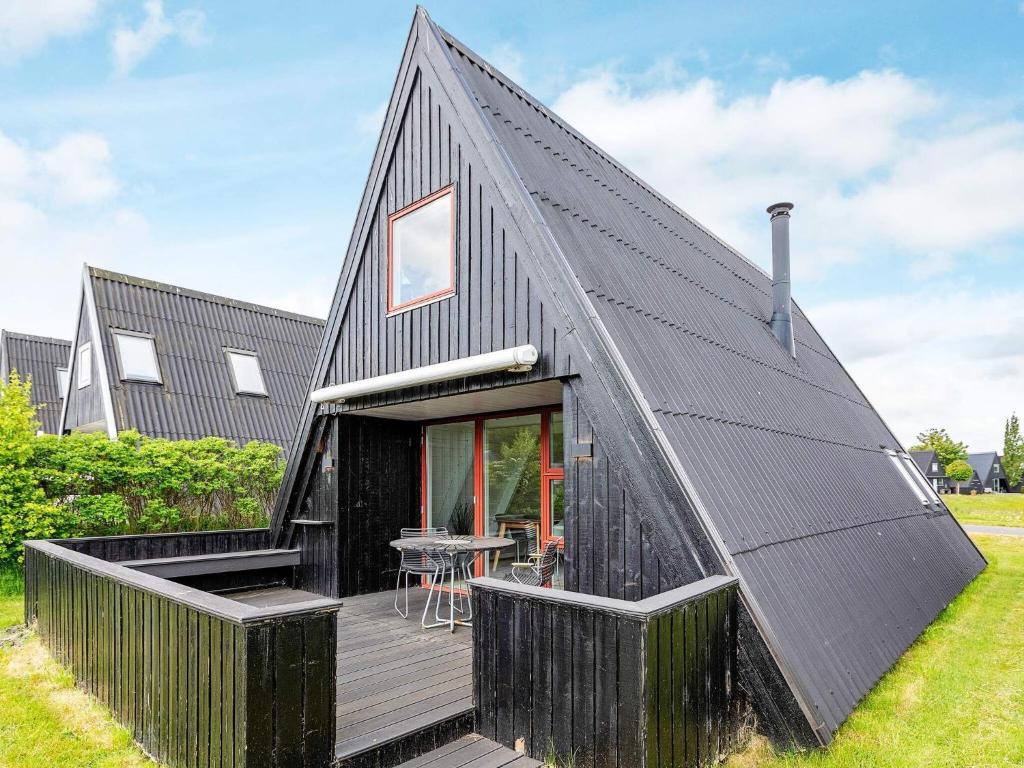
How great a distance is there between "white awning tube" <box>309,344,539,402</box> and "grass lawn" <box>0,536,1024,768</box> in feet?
10.2

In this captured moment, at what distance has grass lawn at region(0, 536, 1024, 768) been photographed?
12.4 feet

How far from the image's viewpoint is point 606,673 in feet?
10.8

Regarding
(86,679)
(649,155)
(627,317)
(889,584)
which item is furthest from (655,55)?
(86,679)

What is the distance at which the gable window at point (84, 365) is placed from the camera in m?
13.9

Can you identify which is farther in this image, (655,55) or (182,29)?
(655,55)

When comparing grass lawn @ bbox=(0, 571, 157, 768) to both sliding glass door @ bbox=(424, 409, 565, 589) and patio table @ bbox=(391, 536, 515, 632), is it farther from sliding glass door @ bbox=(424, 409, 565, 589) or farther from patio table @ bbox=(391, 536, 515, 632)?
sliding glass door @ bbox=(424, 409, 565, 589)

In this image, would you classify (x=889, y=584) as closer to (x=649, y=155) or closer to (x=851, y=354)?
(x=649, y=155)

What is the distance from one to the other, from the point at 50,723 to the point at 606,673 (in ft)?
12.8

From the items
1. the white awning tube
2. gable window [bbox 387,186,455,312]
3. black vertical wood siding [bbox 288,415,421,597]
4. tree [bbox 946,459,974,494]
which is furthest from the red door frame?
tree [bbox 946,459,974,494]

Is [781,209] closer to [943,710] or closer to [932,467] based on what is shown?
A: [943,710]

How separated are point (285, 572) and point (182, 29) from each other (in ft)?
28.4

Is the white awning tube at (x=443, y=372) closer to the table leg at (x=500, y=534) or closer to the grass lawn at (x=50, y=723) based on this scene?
the table leg at (x=500, y=534)

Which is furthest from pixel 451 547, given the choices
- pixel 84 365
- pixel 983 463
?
pixel 983 463

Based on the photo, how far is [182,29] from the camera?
10234mm
